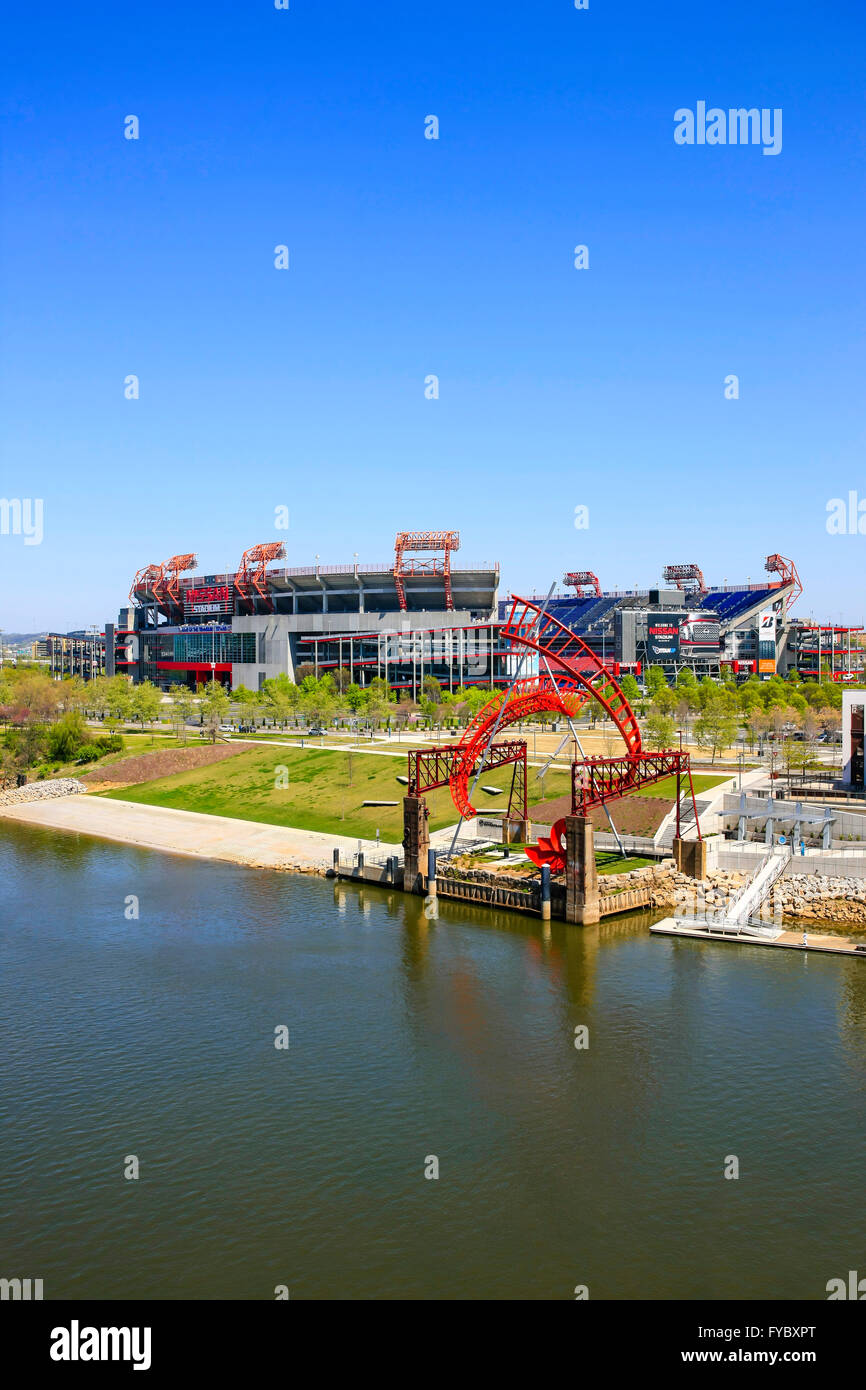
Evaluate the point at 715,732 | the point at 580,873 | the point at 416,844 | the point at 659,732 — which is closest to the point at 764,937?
the point at 580,873

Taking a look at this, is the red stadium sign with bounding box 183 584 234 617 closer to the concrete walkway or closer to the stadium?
the stadium

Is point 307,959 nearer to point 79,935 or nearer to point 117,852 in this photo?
point 79,935

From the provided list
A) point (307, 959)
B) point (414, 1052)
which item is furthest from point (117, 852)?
point (414, 1052)

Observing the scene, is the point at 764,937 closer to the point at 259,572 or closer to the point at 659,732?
the point at 659,732

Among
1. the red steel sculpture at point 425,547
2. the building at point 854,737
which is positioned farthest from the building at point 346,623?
the building at point 854,737

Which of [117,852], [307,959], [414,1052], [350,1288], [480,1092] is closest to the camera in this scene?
[350,1288]

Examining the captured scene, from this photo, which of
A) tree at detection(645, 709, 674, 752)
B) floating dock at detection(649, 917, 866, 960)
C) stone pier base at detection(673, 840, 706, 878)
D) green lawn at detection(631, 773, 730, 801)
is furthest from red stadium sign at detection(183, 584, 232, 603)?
floating dock at detection(649, 917, 866, 960)

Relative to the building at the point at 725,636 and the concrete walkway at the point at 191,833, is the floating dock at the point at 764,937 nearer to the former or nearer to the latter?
the concrete walkway at the point at 191,833
